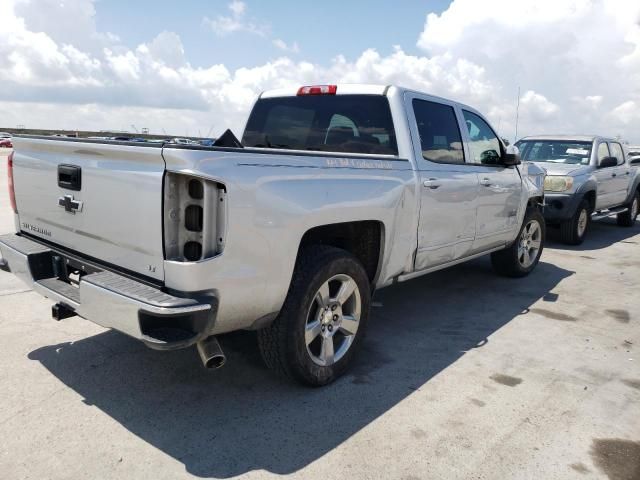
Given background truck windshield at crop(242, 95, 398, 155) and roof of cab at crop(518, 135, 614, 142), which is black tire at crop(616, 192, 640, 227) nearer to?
roof of cab at crop(518, 135, 614, 142)

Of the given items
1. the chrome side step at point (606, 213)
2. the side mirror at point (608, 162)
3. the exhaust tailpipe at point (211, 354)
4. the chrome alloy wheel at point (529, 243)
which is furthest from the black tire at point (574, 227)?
the exhaust tailpipe at point (211, 354)

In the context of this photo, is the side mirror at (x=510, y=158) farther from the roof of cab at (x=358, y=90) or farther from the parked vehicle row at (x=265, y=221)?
the roof of cab at (x=358, y=90)

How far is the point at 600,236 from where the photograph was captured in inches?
398

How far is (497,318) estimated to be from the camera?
496 cm

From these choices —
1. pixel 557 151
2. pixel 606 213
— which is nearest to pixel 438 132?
pixel 557 151

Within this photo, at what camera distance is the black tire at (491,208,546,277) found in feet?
20.3

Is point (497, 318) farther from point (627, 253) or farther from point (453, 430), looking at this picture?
point (627, 253)

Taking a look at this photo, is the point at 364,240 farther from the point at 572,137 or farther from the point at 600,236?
the point at 600,236

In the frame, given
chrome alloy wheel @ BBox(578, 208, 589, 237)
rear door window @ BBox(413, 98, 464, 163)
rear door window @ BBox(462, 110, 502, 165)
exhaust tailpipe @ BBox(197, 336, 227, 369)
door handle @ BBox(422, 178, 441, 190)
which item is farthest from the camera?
chrome alloy wheel @ BBox(578, 208, 589, 237)

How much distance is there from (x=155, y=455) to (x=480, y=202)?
3.50 meters

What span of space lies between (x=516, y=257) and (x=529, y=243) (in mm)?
412

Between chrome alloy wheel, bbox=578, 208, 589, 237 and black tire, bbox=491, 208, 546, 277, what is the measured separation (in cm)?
272

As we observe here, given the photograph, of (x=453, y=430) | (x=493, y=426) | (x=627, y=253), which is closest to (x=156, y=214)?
(x=453, y=430)

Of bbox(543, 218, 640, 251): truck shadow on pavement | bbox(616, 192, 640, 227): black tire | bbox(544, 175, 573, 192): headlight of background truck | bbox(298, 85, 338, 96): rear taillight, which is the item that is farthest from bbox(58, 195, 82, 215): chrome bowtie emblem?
bbox(616, 192, 640, 227): black tire
